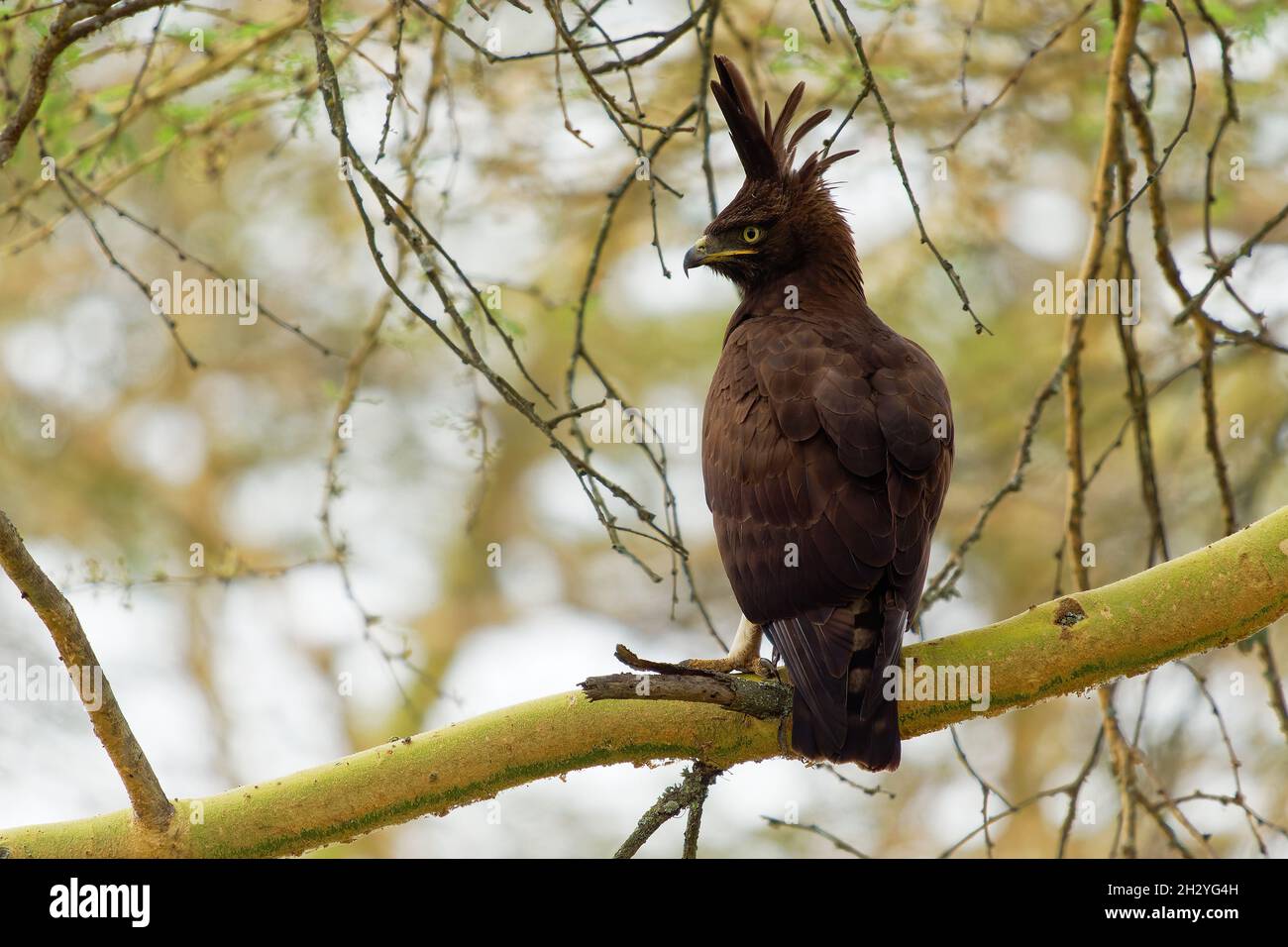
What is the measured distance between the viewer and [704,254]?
5.97 metres

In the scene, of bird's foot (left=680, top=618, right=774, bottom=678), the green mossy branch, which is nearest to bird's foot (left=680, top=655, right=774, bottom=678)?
bird's foot (left=680, top=618, right=774, bottom=678)

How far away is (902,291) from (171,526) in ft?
28.4

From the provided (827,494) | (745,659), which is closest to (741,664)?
(745,659)

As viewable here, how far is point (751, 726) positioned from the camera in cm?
423

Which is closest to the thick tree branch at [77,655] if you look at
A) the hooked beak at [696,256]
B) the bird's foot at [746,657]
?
the bird's foot at [746,657]

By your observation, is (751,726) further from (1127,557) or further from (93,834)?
(1127,557)

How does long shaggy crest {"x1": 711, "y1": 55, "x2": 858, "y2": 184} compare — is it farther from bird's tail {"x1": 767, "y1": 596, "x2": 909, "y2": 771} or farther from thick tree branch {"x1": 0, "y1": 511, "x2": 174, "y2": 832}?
thick tree branch {"x1": 0, "y1": 511, "x2": 174, "y2": 832}

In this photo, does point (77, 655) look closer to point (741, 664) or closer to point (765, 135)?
point (741, 664)

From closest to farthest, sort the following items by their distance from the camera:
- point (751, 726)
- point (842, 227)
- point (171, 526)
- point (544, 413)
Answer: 1. point (751, 726)
2. point (842, 227)
3. point (544, 413)
4. point (171, 526)

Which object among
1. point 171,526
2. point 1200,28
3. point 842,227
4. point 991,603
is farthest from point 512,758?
point 171,526

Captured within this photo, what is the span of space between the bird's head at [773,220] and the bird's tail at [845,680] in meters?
2.02

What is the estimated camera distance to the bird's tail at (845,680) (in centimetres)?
416

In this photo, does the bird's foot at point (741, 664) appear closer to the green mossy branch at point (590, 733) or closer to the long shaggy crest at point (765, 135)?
the green mossy branch at point (590, 733)

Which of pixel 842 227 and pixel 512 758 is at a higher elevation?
pixel 842 227
